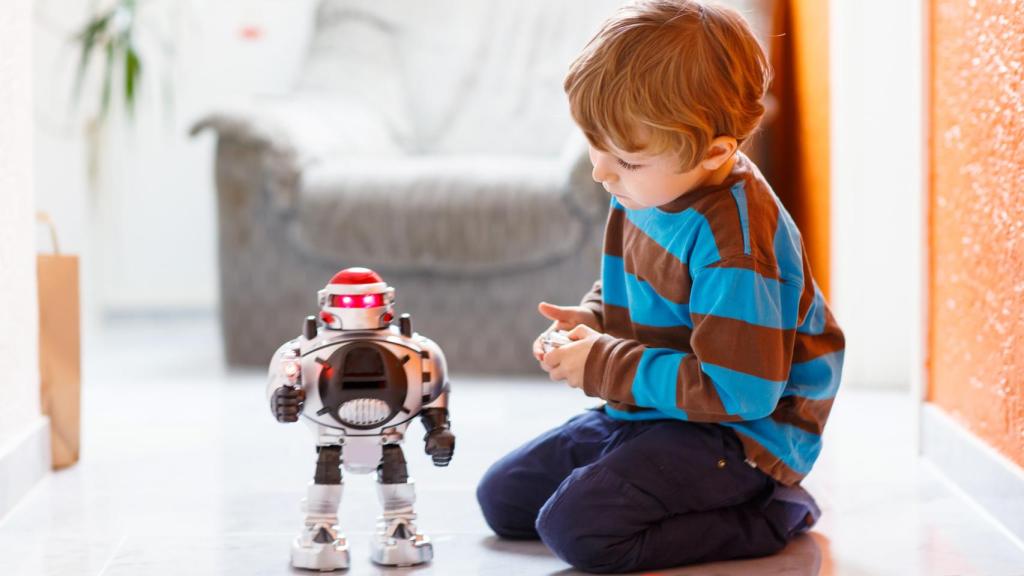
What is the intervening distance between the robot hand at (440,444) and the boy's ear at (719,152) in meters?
0.33

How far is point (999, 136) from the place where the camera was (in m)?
1.29

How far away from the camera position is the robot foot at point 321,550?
1143mm

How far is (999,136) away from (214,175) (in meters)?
1.43

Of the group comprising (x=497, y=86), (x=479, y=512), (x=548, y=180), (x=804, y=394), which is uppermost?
(x=497, y=86)

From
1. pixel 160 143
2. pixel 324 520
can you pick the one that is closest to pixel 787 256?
pixel 324 520

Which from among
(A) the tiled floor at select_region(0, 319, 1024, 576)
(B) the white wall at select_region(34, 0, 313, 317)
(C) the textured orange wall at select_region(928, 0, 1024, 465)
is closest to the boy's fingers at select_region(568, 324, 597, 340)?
(A) the tiled floor at select_region(0, 319, 1024, 576)

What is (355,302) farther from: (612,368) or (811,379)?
(811,379)

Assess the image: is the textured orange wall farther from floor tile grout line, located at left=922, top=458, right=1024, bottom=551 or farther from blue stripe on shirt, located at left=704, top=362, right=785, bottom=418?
blue stripe on shirt, located at left=704, top=362, right=785, bottom=418

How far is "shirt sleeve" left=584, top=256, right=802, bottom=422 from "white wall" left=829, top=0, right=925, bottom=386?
101 cm

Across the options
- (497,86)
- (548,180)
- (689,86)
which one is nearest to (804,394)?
(689,86)

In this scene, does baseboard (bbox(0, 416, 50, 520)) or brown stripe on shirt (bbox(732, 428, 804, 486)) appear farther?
baseboard (bbox(0, 416, 50, 520))

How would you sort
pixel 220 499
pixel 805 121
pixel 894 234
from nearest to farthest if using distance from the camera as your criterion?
pixel 220 499 < pixel 894 234 < pixel 805 121

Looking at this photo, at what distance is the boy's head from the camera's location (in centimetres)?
107

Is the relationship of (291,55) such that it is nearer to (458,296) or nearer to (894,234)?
(458,296)
